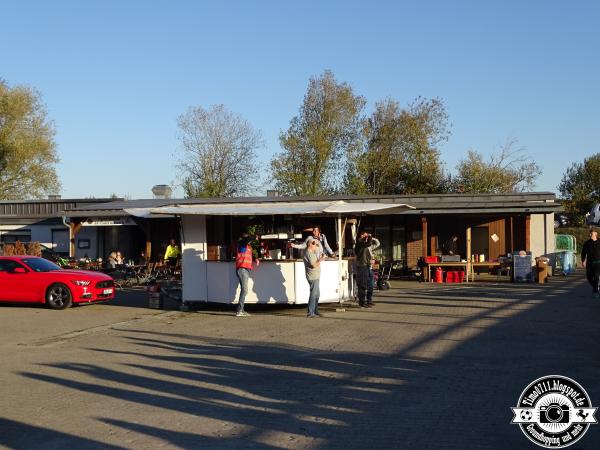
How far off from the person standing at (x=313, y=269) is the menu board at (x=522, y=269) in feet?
38.6

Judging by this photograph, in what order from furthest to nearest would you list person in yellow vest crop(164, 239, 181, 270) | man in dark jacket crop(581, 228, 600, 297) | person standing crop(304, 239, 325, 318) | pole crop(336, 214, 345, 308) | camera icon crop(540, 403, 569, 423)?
person in yellow vest crop(164, 239, 181, 270)
man in dark jacket crop(581, 228, 600, 297)
pole crop(336, 214, 345, 308)
person standing crop(304, 239, 325, 318)
camera icon crop(540, 403, 569, 423)

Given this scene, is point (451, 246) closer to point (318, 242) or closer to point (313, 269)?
point (318, 242)

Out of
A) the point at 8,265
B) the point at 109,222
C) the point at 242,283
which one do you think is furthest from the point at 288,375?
the point at 109,222

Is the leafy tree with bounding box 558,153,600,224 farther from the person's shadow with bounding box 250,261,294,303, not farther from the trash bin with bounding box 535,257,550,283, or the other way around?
the person's shadow with bounding box 250,261,294,303

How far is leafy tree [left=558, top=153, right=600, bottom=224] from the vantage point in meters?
62.1

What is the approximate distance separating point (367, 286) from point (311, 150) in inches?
1337

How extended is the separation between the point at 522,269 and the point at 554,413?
20082mm

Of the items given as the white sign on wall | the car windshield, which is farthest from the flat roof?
the car windshield

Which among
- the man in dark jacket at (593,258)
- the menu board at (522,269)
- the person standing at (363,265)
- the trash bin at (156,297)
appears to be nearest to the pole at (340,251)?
the person standing at (363,265)

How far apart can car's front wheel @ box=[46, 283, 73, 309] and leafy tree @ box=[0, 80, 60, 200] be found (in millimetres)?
37167

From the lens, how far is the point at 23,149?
5294cm

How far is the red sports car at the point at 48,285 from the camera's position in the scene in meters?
18.7

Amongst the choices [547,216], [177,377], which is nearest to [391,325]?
[177,377]

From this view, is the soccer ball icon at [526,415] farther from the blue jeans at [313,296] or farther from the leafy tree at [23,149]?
the leafy tree at [23,149]
